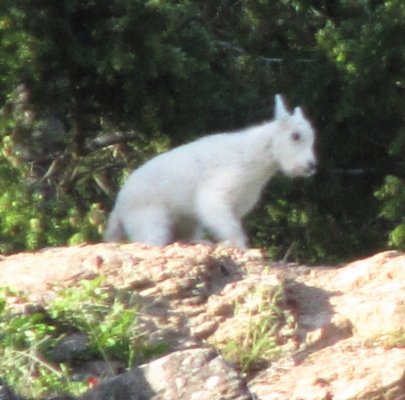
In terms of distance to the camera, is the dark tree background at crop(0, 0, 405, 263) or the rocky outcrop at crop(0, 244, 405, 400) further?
the dark tree background at crop(0, 0, 405, 263)

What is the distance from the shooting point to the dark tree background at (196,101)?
42.5 feet

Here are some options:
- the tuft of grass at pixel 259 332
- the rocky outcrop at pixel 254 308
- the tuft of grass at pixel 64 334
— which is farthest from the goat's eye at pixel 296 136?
the tuft of grass at pixel 64 334

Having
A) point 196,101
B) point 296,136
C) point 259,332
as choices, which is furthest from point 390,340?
point 196,101

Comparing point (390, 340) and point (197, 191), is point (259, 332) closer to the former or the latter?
point (390, 340)

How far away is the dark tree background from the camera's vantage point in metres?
13.0

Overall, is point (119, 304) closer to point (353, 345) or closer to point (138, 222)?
point (353, 345)

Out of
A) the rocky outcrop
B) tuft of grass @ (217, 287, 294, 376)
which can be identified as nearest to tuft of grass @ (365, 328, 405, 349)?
the rocky outcrop

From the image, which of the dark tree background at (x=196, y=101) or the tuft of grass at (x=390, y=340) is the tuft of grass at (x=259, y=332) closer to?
the tuft of grass at (x=390, y=340)

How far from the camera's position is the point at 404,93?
1386 centimetres

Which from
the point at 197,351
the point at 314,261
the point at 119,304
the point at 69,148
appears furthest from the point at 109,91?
the point at 197,351

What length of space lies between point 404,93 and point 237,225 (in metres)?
3.99

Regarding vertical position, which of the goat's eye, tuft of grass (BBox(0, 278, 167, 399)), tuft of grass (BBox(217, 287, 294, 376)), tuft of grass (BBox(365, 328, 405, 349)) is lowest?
tuft of grass (BBox(365, 328, 405, 349))

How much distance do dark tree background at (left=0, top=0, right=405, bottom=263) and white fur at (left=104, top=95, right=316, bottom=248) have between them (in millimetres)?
2200

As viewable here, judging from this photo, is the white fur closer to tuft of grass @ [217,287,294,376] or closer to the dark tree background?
the dark tree background
